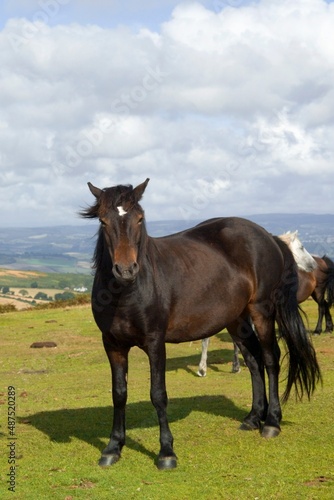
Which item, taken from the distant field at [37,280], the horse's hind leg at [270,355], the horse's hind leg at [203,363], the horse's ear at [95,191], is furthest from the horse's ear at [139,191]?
the distant field at [37,280]

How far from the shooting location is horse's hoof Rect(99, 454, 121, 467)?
813 centimetres

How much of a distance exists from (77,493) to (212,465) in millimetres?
1835

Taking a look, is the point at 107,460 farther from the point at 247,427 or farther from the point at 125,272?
the point at 125,272

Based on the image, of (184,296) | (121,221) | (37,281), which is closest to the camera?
(121,221)

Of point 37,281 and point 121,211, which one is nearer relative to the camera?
point 121,211

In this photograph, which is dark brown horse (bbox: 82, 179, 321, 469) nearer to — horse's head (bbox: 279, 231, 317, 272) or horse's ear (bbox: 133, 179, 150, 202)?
horse's ear (bbox: 133, 179, 150, 202)

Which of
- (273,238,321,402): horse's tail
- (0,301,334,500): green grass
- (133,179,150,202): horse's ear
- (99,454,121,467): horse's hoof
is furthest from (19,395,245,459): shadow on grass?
(133,179,150,202): horse's ear

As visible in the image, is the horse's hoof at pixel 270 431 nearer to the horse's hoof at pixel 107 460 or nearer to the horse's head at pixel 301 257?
the horse's hoof at pixel 107 460

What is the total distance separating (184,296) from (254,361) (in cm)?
227

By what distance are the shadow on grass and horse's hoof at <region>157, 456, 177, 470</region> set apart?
0.72 m

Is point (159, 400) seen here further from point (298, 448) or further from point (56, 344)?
point (56, 344)

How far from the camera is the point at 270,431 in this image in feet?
30.6

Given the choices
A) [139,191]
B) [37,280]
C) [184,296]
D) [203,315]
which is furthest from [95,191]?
[37,280]

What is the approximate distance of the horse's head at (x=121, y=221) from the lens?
7262 mm
